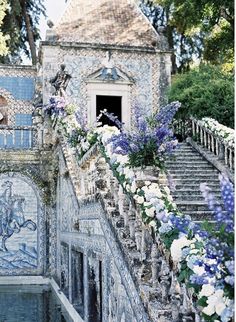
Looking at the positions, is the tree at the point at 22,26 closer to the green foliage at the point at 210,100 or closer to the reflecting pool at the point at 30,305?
the green foliage at the point at 210,100

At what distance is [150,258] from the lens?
5625 millimetres

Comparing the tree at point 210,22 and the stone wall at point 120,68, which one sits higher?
the tree at point 210,22

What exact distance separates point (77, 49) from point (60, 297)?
25.8ft

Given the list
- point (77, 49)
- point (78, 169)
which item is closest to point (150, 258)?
point (78, 169)

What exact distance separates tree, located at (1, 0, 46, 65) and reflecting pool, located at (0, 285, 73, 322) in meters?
14.2

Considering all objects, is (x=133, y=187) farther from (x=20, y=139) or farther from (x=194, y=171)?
(x=20, y=139)

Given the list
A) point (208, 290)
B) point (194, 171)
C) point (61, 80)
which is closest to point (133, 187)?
point (208, 290)

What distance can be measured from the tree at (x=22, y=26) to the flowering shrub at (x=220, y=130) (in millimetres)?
14503

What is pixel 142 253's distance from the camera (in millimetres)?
5629

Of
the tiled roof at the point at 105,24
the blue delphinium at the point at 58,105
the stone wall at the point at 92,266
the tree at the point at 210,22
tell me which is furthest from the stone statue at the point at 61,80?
the tree at the point at 210,22

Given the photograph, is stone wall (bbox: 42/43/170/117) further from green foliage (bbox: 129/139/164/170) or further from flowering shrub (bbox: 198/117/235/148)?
green foliage (bbox: 129/139/164/170)

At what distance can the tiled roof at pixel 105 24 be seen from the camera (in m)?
17.5

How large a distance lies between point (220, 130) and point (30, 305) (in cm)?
581

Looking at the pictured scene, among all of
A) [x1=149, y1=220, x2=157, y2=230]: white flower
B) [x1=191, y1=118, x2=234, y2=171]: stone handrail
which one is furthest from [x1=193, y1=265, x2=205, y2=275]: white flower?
[x1=191, y1=118, x2=234, y2=171]: stone handrail
